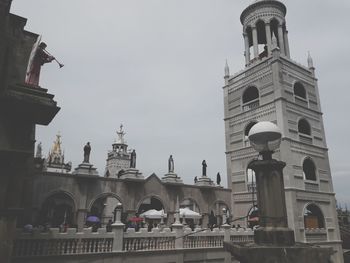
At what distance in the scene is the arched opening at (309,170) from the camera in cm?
2432

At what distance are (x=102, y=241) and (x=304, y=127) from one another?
21088 mm

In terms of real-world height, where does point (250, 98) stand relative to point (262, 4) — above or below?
below

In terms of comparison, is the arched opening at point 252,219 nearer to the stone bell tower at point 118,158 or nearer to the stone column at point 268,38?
the stone column at point 268,38

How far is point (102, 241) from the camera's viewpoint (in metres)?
12.7

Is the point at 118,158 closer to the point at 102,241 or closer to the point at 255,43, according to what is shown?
the point at 255,43

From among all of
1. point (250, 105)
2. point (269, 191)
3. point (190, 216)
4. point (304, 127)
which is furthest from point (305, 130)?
point (269, 191)

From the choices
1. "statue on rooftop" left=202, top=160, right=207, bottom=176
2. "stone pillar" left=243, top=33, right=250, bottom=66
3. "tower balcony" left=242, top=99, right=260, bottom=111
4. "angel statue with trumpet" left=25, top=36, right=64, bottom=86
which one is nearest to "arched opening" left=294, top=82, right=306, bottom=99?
"tower balcony" left=242, top=99, right=260, bottom=111

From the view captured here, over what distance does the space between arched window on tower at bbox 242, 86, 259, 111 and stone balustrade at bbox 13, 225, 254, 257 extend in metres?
12.9

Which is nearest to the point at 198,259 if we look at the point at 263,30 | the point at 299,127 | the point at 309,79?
the point at 299,127

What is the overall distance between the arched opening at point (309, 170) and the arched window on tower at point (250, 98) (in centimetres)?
695

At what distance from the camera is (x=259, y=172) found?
15.9ft

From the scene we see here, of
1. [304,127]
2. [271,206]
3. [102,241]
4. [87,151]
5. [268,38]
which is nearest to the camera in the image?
[271,206]

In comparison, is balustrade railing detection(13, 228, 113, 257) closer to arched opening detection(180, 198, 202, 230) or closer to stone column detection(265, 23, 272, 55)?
arched opening detection(180, 198, 202, 230)

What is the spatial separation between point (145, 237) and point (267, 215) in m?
10.8
